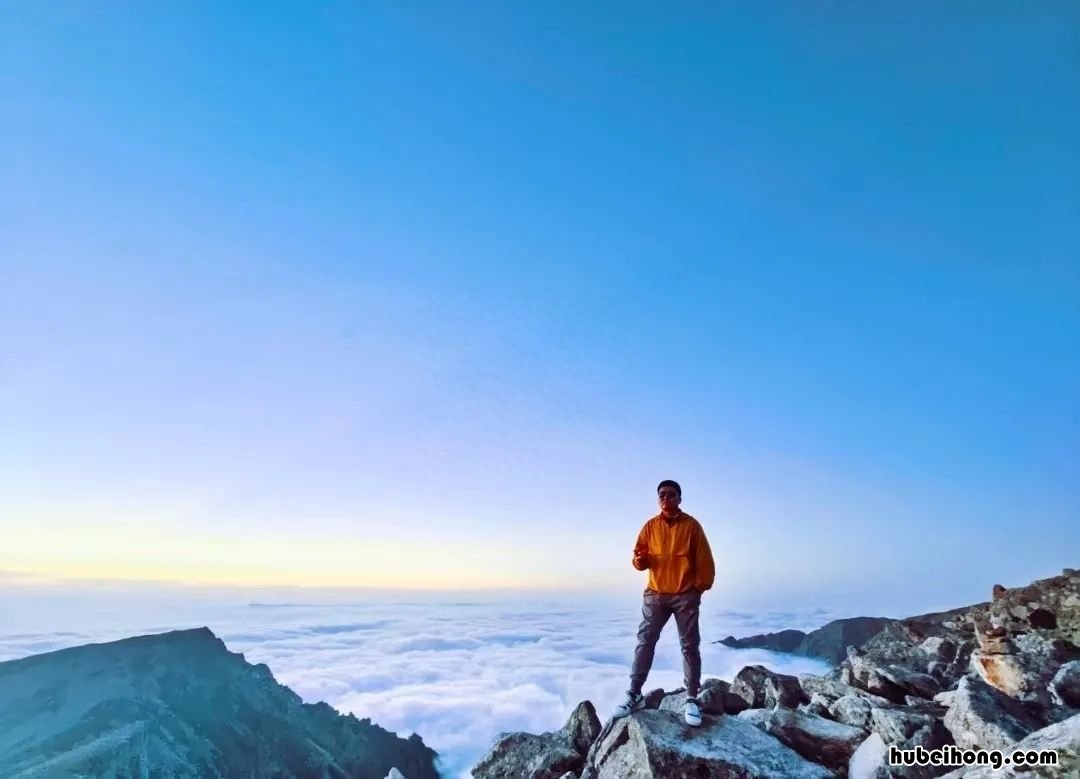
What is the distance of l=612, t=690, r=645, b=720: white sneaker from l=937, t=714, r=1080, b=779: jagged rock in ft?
14.4

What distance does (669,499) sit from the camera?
9.32 metres

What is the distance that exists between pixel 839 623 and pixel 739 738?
110 ft

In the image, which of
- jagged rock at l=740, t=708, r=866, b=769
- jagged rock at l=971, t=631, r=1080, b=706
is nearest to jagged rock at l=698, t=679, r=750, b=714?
jagged rock at l=740, t=708, r=866, b=769

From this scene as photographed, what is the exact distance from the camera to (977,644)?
48.4ft

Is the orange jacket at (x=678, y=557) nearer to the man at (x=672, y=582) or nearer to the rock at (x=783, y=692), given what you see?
the man at (x=672, y=582)

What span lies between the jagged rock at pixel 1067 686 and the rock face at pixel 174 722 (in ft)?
132

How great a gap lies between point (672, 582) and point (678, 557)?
379mm

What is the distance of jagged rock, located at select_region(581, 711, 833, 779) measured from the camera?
785 cm

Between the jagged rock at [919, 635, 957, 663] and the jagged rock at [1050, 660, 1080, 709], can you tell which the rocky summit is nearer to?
the jagged rock at [1050, 660, 1080, 709]

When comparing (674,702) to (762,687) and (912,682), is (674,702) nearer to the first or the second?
(762,687)

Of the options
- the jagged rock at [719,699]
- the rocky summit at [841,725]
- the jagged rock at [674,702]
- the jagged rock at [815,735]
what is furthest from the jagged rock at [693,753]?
the jagged rock at [674,702]

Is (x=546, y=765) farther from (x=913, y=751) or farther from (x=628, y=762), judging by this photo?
(x=913, y=751)

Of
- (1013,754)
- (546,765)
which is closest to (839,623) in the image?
(546,765)

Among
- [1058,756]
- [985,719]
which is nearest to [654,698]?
[985,719]
